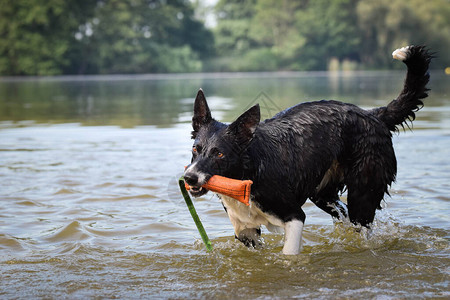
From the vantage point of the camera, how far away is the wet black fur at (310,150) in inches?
188

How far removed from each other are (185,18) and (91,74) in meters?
A: 20.5

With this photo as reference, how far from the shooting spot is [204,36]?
292 feet

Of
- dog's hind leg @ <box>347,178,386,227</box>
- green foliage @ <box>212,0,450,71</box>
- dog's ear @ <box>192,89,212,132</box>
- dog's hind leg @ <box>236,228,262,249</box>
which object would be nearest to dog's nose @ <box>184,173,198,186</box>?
dog's ear @ <box>192,89,212,132</box>

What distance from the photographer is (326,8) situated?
9338 centimetres

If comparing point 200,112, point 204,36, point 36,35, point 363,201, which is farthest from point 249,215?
point 204,36

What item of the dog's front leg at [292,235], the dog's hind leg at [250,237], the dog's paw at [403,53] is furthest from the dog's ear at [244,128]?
the dog's paw at [403,53]

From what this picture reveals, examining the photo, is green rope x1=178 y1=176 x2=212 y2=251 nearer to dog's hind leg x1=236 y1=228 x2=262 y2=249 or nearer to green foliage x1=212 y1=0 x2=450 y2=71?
dog's hind leg x1=236 y1=228 x2=262 y2=249

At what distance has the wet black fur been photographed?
4781 mm

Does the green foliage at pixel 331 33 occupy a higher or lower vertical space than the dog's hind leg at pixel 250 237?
higher

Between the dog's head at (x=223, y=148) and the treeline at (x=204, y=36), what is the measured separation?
67814mm

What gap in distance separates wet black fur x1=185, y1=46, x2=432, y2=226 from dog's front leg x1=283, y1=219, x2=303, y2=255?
0.19 feet

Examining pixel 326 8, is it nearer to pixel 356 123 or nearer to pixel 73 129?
pixel 73 129

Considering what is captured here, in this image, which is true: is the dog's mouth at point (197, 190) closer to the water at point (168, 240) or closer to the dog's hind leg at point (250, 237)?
the water at point (168, 240)

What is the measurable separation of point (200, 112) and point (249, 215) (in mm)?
1020
